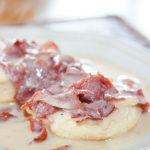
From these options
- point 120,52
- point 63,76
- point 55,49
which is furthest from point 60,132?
point 120,52

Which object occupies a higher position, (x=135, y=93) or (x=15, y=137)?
(x=135, y=93)

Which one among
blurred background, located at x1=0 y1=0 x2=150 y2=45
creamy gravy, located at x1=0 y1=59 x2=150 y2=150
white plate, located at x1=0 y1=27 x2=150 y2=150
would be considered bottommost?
creamy gravy, located at x1=0 y1=59 x2=150 y2=150

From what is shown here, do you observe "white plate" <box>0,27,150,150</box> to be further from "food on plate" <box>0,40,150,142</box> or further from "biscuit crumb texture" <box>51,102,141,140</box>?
"biscuit crumb texture" <box>51,102,141,140</box>

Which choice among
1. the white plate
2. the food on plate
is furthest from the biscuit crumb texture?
the white plate

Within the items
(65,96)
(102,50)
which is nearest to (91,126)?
(65,96)

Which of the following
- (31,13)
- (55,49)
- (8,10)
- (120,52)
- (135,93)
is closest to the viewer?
(135,93)

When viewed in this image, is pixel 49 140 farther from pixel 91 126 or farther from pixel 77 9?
pixel 77 9

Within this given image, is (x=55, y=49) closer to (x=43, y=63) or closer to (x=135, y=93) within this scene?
(x=43, y=63)

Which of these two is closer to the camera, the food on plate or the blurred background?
the food on plate
